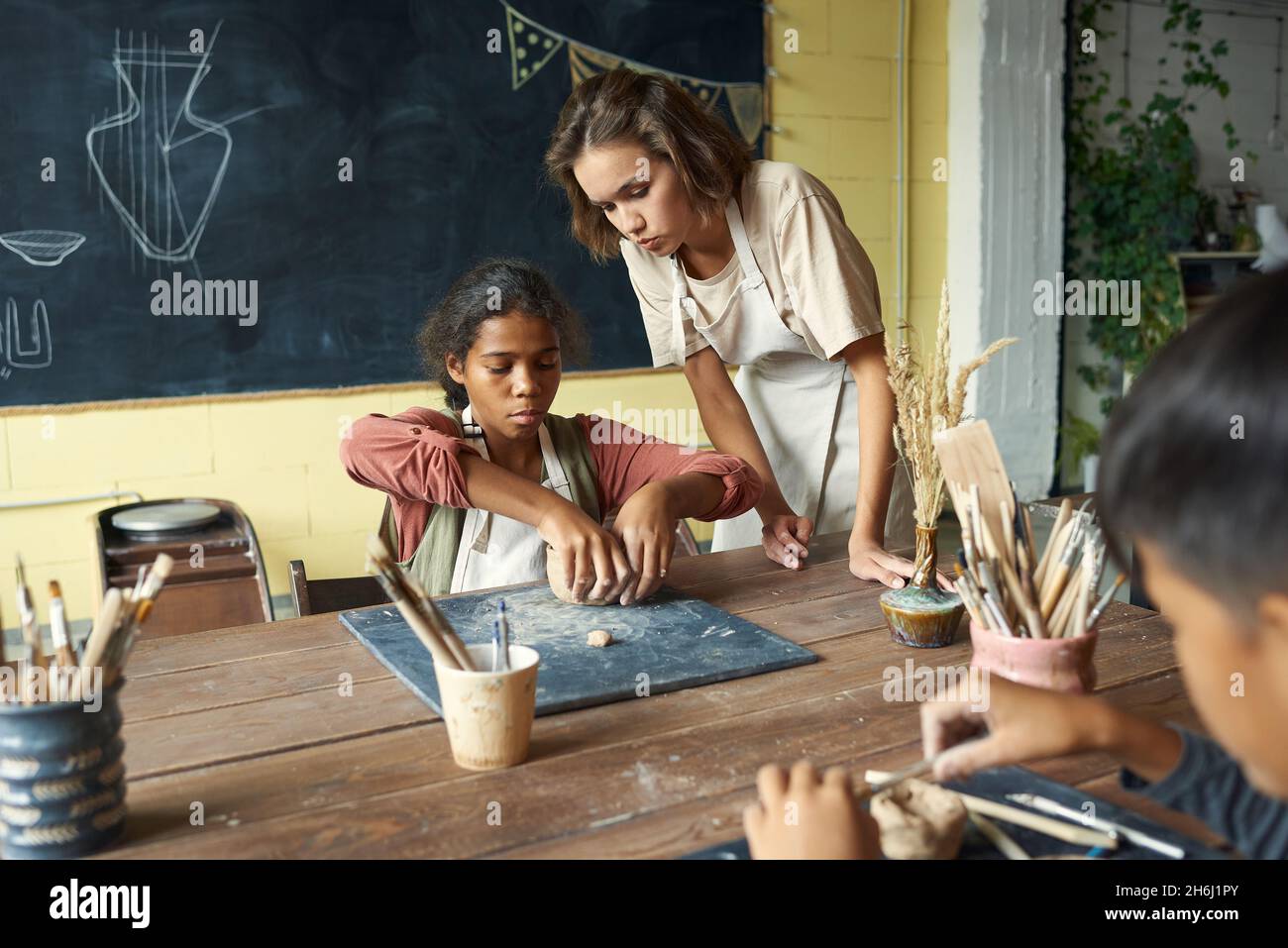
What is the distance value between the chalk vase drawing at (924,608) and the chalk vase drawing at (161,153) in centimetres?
289

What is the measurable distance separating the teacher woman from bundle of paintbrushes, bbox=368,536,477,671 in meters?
0.93

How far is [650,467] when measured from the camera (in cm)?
233

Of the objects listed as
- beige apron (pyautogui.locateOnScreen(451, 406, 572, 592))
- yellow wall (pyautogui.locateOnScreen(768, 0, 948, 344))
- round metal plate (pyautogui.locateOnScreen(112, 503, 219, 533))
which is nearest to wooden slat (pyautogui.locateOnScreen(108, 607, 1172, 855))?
beige apron (pyautogui.locateOnScreen(451, 406, 572, 592))

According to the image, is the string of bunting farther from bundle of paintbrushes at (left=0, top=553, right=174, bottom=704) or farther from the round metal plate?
bundle of paintbrushes at (left=0, top=553, right=174, bottom=704)

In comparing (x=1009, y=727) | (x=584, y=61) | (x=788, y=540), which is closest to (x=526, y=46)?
(x=584, y=61)

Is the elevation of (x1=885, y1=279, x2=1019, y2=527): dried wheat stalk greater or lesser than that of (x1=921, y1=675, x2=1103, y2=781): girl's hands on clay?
greater

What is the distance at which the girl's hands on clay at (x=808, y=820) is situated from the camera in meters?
0.91

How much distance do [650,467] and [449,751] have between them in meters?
1.16

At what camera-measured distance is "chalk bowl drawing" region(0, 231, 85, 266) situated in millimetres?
3439

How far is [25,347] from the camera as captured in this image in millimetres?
3488

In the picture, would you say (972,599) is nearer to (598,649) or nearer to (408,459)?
(598,649)

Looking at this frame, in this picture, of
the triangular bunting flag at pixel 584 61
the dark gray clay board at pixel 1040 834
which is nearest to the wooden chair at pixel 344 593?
the dark gray clay board at pixel 1040 834

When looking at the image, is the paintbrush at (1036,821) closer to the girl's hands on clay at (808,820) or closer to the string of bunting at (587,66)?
the girl's hands on clay at (808,820)
